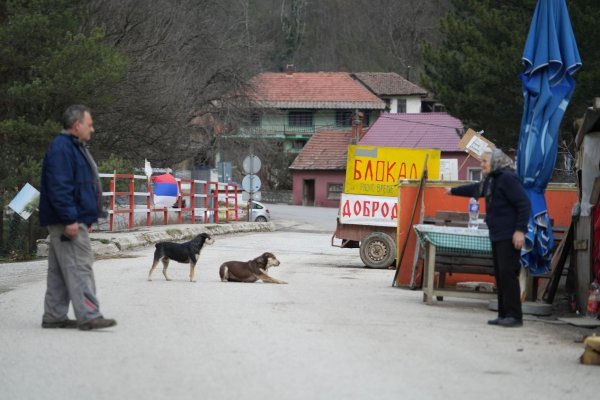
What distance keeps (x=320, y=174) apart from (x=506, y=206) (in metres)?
78.8

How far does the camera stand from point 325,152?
303 feet

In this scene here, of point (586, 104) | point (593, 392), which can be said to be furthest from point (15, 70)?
point (593, 392)

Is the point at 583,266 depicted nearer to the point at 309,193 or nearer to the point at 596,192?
the point at 596,192

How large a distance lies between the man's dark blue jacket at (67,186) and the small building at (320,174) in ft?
257

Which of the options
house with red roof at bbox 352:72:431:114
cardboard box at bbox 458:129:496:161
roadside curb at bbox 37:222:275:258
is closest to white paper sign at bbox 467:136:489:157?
cardboard box at bbox 458:129:496:161

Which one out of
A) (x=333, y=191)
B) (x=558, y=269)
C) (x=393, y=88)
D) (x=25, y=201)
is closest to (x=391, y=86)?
(x=393, y=88)

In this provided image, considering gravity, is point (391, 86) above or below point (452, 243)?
above

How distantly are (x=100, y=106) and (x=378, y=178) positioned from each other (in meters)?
11.2

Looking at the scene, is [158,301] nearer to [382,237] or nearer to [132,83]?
[382,237]

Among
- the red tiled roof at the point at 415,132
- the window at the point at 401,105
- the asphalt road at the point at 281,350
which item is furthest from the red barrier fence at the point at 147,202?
the window at the point at 401,105

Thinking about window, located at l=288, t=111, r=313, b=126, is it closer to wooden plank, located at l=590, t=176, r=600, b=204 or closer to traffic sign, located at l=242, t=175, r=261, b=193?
traffic sign, located at l=242, t=175, r=261, b=193

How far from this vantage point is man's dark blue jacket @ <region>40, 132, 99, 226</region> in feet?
33.3

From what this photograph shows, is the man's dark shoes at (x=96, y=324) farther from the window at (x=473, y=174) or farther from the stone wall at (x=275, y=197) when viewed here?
the stone wall at (x=275, y=197)

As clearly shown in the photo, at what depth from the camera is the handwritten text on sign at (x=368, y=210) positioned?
23.1 m
